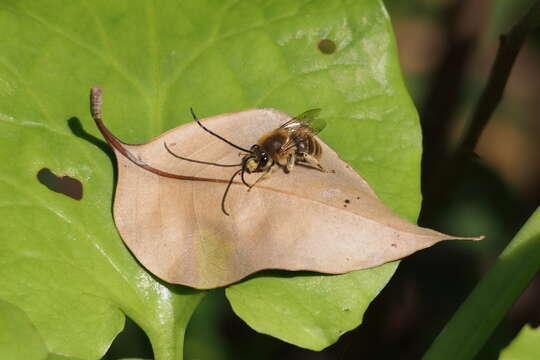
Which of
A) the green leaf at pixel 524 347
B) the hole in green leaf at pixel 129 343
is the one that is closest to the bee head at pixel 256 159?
the green leaf at pixel 524 347

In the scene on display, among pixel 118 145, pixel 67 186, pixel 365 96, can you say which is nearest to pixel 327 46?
pixel 365 96

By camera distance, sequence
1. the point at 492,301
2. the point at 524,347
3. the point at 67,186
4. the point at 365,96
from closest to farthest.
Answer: the point at 524,347, the point at 492,301, the point at 67,186, the point at 365,96

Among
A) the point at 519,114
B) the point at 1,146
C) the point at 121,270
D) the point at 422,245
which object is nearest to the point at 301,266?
the point at 422,245

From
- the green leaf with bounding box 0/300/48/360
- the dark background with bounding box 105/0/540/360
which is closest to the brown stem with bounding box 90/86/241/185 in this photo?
the green leaf with bounding box 0/300/48/360

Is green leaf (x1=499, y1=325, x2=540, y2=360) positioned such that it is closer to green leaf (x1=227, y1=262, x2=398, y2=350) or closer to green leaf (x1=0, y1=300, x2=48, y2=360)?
green leaf (x1=227, y1=262, x2=398, y2=350)

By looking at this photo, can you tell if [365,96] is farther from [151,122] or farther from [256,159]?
[151,122]

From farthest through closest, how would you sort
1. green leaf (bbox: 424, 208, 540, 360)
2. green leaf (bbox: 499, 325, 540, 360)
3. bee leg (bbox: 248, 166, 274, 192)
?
bee leg (bbox: 248, 166, 274, 192)
green leaf (bbox: 424, 208, 540, 360)
green leaf (bbox: 499, 325, 540, 360)
